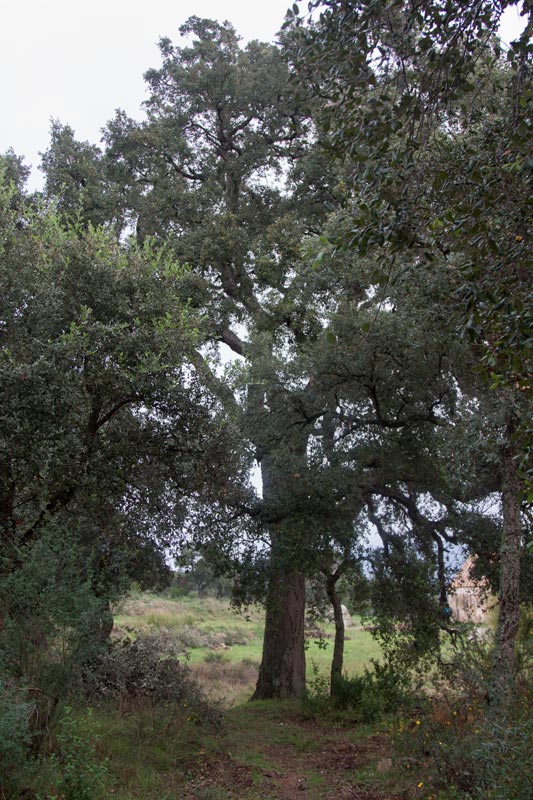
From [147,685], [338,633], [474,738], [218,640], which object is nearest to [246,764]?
[147,685]

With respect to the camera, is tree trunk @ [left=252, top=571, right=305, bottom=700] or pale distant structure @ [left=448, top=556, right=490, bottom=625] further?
tree trunk @ [left=252, top=571, right=305, bottom=700]

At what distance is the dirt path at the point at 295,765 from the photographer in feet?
25.3

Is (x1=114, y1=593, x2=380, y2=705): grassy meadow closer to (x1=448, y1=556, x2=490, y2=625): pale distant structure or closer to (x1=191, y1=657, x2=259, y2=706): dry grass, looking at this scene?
(x1=191, y1=657, x2=259, y2=706): dry grass

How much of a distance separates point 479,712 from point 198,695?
14.5ft

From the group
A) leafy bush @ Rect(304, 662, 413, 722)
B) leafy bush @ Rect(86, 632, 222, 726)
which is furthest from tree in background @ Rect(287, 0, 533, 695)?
leafy bush @ Rect(304, 662, 413, 722)

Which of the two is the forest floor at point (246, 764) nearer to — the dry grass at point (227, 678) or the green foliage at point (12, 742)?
the green foliage at point (12, 742)

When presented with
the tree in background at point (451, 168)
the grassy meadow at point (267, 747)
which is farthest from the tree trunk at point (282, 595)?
the tree in background at point (451, 168)

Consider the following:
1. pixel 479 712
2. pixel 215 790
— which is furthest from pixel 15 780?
pixel 479 712

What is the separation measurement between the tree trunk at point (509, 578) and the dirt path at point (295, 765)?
1660 mm

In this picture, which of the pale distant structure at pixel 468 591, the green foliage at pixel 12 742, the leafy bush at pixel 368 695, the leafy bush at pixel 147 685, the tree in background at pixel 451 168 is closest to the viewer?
the tree in background at pixel 451 168

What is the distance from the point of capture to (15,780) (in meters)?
5.60

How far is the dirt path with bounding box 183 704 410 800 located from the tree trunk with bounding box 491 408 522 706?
1660 mm

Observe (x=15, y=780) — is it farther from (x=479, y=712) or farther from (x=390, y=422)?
(x=390, y=422)

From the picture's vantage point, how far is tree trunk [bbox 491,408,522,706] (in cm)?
736
